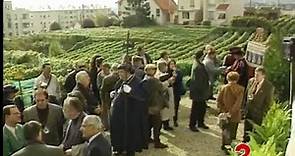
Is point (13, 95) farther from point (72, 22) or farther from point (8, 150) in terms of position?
point (72, 22)

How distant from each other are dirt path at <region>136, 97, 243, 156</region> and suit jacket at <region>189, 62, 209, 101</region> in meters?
0.04

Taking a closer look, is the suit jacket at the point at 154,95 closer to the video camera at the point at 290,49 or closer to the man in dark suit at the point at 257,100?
the man in dark suit at the point at 257,100

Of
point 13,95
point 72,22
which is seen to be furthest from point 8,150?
point 72,22

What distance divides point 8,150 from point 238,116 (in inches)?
45.3

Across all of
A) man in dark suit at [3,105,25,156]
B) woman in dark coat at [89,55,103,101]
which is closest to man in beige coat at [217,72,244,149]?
woman in dark coat at [89,55,103,101]

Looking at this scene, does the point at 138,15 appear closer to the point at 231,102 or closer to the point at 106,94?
the point at 106,94

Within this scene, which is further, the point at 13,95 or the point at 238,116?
the point at 238,116

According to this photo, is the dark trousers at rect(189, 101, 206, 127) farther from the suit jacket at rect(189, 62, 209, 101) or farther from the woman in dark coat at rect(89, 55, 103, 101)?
the woman in dark coat at rect(89, 55, 103, 101)

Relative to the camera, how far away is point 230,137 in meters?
2.61

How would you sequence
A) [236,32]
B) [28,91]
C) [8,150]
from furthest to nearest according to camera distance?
1. [236,32]
2. [28,91]
3. [8,150]

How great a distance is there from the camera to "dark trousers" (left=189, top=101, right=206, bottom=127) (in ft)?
8.62

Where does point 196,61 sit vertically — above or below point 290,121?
above

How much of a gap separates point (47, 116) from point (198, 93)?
750 millimetres

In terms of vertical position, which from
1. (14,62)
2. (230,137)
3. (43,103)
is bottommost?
(230,137)
